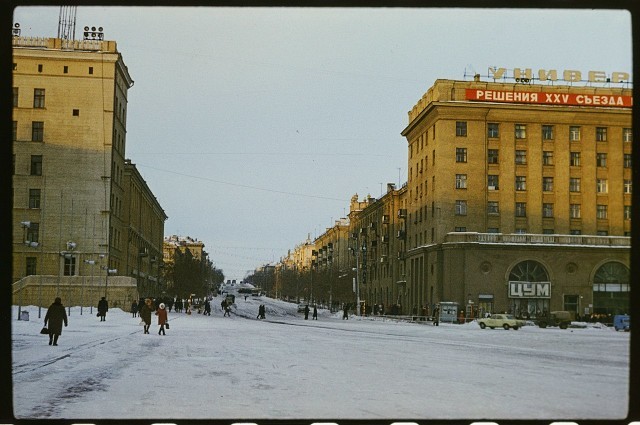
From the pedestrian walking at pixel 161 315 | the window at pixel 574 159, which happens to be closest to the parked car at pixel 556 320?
the window at pixel 574 159

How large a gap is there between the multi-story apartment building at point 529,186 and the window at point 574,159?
0.02 meters

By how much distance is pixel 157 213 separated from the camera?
331 inches

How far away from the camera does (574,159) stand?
25.8ft

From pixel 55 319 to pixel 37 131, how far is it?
11.7ft

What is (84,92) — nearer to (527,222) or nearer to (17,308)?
(17,308)

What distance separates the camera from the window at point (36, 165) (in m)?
6.96

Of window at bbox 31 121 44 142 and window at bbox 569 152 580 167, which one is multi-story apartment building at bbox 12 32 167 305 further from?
window at bbox 569 152 580 167

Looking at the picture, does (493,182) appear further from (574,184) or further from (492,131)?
(574,184)

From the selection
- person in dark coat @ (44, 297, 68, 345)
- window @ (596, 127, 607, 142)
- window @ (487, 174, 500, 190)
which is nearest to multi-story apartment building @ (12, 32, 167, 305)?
person in dark coat @ (44, 297, 68, 345)

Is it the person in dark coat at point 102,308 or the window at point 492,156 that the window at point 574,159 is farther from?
the person in dark coat at point 102,308

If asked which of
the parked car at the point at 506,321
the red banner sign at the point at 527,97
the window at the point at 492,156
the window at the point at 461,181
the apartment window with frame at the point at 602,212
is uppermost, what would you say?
the red banner sign at the point at 527,97

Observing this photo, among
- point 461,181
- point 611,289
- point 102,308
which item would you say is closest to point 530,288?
point 461,181

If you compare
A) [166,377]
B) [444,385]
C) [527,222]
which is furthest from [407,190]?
[166,377]

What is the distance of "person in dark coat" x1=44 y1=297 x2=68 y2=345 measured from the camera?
8.97 metres
